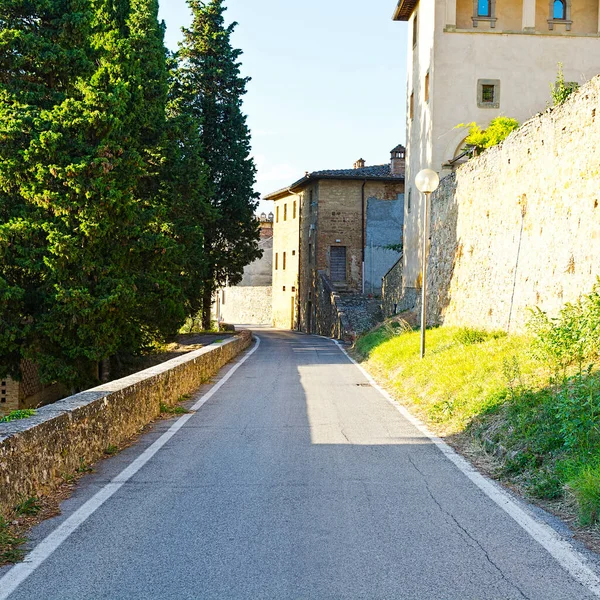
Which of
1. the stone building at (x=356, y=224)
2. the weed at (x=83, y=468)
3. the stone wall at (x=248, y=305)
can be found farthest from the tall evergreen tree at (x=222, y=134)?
the stone wall at (x=248, y=305)

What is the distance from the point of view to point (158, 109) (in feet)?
81.1

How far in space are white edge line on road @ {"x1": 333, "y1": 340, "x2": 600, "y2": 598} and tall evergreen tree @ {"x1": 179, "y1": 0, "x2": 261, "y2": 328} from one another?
2634 centimetres

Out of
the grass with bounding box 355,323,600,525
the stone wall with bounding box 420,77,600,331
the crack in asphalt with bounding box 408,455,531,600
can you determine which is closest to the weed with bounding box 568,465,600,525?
the grass with bounding box 355,323,600,525

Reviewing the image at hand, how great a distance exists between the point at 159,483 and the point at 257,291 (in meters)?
65.6

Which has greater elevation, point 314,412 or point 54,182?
point 54,182

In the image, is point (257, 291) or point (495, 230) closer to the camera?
point (495, 230)

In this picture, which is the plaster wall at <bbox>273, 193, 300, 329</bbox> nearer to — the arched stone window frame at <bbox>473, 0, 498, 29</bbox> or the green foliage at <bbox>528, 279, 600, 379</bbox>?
the arched stone window frame at <bbox>473, 0, 498, 29</bbox>

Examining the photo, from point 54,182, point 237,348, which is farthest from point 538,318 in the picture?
point 237,348

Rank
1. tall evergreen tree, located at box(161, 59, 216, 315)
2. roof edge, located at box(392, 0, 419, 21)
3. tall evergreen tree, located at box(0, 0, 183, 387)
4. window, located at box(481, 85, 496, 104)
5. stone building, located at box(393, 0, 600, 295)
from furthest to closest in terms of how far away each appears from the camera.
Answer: roof edge, located at box(392, 0, 419, 21) < window, located at box(481, 85, 496, 104) < stone building, located at box(393, 0, 600, 295) < tall evergreen tree, located at box(161, 59, 216, 315) < tall evergreen tree, located at box(0, 0, 183, 387)

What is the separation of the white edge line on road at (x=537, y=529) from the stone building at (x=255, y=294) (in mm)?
63041

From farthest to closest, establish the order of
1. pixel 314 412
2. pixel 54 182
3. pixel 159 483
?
pixel 54 182 → pixel 314 412 → pixel 159 483

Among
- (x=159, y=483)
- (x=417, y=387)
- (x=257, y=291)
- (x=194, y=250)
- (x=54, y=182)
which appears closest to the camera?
(x=159, y=483)

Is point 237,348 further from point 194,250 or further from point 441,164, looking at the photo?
point 441,164

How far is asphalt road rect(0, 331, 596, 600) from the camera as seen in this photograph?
13.8 feet
